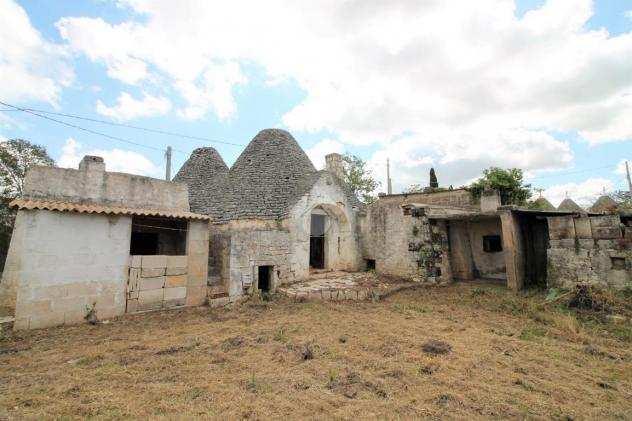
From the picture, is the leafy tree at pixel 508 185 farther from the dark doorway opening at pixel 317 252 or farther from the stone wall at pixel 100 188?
the stone wall at pixel 100 188

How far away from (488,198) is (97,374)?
1210 cm

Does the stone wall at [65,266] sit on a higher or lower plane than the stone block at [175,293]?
higher

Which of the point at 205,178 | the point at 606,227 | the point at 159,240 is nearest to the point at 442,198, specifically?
the point at 606,227

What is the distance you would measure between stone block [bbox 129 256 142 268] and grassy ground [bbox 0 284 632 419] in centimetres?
130

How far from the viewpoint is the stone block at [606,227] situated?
713 centimetres

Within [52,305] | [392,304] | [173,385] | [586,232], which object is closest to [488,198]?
[586,232]

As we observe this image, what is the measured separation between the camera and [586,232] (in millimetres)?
7574

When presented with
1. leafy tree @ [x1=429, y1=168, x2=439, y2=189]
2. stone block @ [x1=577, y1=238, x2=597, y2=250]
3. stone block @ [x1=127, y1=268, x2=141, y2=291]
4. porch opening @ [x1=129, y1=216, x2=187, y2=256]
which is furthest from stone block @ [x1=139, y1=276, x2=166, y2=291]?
leafy tree @ [x1=429, y1=168, x2=439, y2=189]

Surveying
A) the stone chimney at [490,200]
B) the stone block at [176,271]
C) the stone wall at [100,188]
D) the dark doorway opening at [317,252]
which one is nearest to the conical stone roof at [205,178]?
the stone wall at [100,188]

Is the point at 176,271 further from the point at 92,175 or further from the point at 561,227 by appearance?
the point at 561,227

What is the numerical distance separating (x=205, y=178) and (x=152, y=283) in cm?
685

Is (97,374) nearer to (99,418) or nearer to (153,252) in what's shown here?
(99,418)

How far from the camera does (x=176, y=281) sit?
8438 mm

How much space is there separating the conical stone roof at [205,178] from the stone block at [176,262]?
289cm
